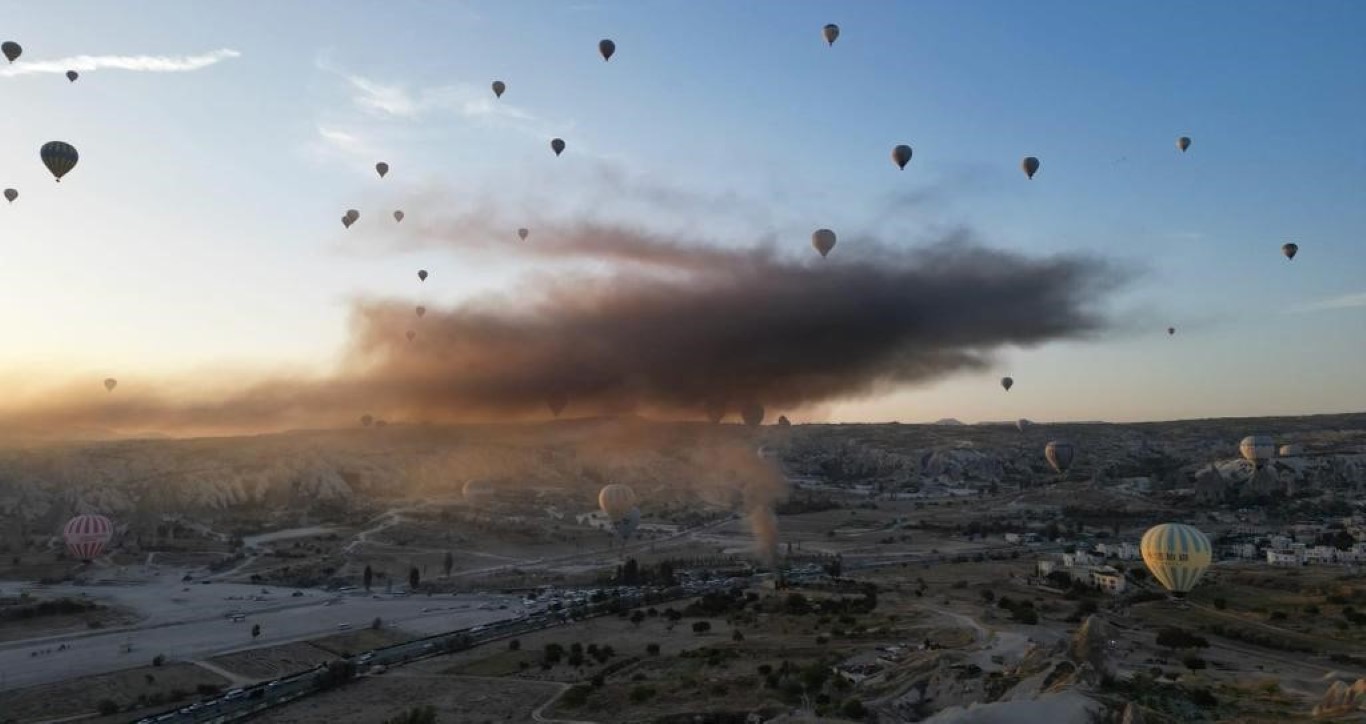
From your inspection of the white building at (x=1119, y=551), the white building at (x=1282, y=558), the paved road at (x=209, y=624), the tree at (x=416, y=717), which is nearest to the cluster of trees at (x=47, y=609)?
the paved road at (x=209, y=624)

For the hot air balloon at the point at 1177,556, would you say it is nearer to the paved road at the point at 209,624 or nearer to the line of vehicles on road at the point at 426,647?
the line of vehicles on road at the point at 426,647

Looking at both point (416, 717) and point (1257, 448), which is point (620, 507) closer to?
point (416, 717)

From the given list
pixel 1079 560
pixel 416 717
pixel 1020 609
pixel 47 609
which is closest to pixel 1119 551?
pixel 1079 560

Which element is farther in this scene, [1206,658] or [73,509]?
[73,509]

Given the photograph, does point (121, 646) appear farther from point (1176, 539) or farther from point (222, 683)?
point (1176, 539)

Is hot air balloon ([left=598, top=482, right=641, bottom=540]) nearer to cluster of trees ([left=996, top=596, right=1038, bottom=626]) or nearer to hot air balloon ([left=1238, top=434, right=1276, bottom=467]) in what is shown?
cluster of trees ([left=996, top=596, right=1038, bottom=626])

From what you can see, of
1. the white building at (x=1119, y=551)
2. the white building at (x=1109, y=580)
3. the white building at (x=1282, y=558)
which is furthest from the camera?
the white building at (x=1119, y=551)

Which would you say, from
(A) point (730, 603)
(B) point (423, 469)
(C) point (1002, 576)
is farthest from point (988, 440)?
(A) point (730, 603)
